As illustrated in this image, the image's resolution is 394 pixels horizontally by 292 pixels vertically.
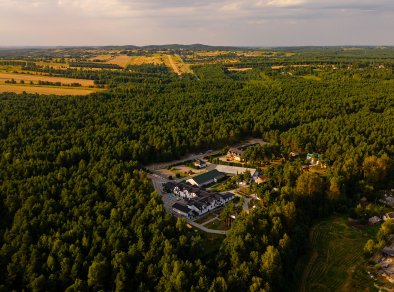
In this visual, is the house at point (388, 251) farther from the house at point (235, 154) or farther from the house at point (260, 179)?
the house at point (235, 154)

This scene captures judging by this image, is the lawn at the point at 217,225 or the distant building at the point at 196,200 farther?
the distant building at the point at 196,200

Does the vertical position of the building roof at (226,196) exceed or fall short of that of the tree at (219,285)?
it falls short

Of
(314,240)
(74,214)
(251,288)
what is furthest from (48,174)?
(314,240)

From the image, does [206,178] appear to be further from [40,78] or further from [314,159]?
[40,78]

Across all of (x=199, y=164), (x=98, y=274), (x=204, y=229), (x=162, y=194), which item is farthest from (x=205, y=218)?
(x=98, y=274)

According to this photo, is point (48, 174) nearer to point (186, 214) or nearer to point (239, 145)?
point (186, 214)

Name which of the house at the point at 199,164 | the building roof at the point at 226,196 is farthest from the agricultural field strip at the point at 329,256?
the house at the point at 199,164
